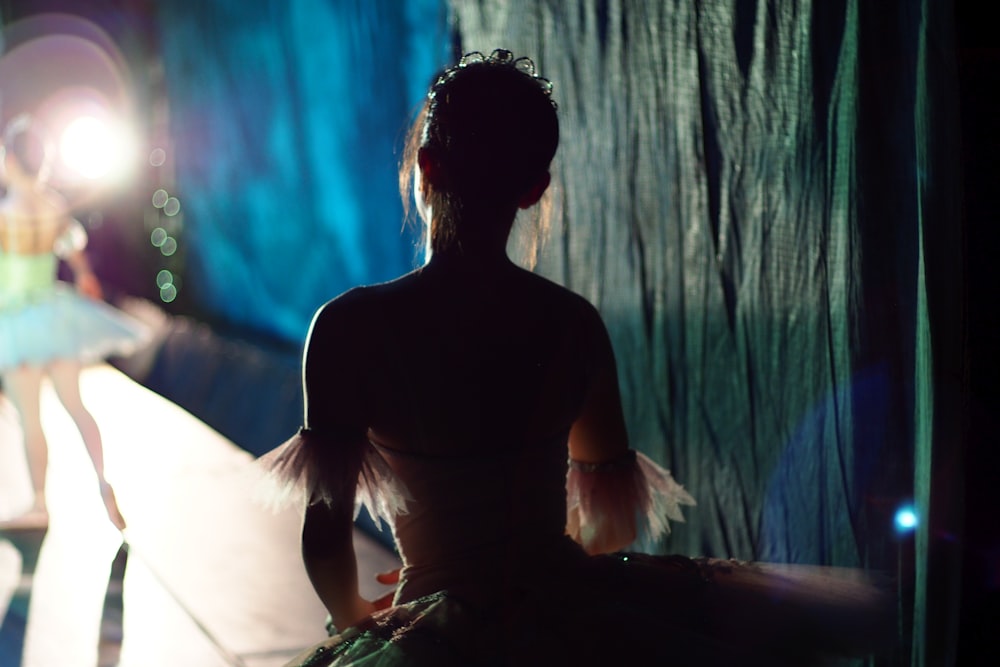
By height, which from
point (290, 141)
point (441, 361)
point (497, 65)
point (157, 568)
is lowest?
point (157, 568)

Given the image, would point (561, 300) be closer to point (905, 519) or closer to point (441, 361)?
point (441, 361)

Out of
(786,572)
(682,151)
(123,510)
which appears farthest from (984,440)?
(123,510)

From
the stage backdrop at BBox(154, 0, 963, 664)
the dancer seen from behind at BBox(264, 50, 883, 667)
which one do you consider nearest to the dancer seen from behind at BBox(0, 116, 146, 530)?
the stage backdrop at BBox(154, 0, 963, 664)

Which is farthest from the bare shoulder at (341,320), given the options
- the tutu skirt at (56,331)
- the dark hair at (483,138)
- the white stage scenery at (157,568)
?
the tutu skirt at (56,331)

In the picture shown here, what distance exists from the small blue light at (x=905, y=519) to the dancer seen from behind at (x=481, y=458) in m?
0.18

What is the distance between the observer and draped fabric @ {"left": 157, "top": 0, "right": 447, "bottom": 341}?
5.03 metres

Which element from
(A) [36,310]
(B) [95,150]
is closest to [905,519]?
(A) [36,310]

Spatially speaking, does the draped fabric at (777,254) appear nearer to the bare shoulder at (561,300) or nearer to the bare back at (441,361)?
the bare shoulder at (561,300)

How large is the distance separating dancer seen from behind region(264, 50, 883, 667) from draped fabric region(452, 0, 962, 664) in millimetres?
354

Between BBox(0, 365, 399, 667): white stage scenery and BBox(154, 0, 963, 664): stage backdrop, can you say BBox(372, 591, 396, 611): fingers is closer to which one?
BBox(154, 0, 963, 664): stage backdrop

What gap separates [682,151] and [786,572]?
1.18 metres

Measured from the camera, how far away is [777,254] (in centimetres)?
225

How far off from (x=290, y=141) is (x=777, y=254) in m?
5.04

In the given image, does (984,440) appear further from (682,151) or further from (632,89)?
(632,89)
